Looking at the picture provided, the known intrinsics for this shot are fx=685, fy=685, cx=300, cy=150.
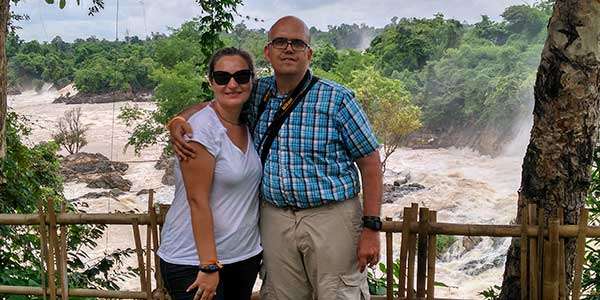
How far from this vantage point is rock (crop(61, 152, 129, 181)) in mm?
21859

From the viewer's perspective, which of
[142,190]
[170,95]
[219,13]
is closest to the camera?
[219,13]

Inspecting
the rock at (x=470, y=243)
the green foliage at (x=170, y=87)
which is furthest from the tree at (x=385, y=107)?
the rock at (x=470, y=243)

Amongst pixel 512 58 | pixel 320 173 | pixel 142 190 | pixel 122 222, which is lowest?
pixel 142 190

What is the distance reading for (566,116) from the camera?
2383 millimetres

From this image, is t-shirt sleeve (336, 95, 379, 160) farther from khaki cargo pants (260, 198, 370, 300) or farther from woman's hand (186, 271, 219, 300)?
woman's hand (186, 271, 219, 300)

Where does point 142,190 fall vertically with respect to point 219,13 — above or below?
below

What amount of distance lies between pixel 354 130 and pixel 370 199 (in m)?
0.21

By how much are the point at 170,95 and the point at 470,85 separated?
1146 cm

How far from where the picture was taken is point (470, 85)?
2589 cm

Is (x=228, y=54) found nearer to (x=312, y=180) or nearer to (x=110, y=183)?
(x=312, y=180)

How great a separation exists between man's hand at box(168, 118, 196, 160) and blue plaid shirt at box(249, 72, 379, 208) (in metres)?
0.26

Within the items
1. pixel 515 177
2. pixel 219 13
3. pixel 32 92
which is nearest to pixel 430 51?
pixel 515 177

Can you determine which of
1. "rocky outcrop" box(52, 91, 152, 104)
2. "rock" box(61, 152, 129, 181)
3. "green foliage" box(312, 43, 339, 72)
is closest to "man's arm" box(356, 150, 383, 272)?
"rock" box(61, 152, 129, 181)

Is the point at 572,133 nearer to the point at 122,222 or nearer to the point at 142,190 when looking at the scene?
the point at 122,222
